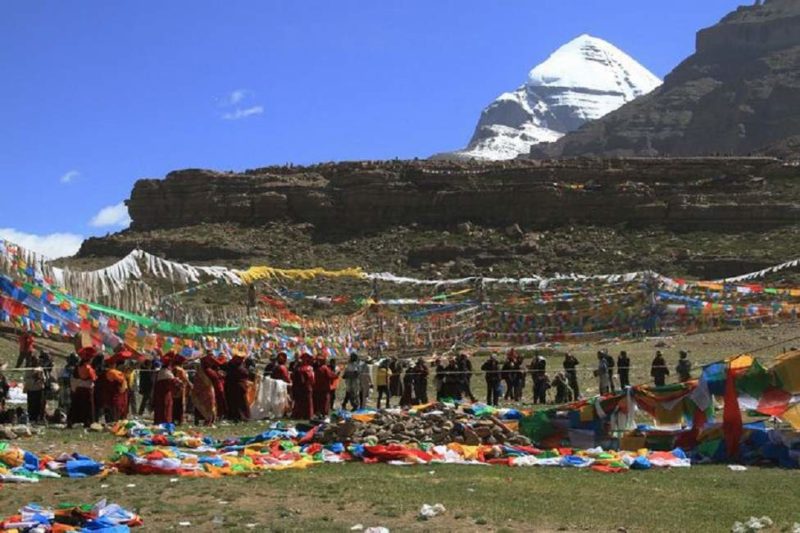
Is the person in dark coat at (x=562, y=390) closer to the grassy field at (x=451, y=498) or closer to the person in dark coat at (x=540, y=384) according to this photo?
the person in dark coat at (x=540, y=384)

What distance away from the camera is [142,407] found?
934 inches

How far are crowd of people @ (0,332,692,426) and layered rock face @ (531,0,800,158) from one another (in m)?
103

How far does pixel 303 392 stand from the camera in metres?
24.6

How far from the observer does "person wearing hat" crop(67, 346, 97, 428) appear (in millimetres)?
20766

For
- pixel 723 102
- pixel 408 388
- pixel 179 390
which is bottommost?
pixel 408 388

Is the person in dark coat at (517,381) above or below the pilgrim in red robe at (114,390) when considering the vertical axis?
below

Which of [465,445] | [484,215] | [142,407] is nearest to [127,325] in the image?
[142,407]

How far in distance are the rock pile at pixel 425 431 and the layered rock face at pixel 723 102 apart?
11254 centimetres

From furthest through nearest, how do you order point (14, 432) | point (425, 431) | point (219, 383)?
point (219, 383)
point (14, 432)
point (425, 431)

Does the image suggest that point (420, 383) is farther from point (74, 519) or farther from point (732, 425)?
point (74, 519)

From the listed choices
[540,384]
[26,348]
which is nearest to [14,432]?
[26,348]

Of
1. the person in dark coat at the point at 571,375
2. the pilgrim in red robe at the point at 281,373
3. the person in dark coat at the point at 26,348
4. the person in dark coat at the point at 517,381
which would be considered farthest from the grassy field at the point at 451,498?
the person in dark coat at the point at 517,381

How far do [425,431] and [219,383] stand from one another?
20.9 ft

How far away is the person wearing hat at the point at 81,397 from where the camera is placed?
68.1 ft
